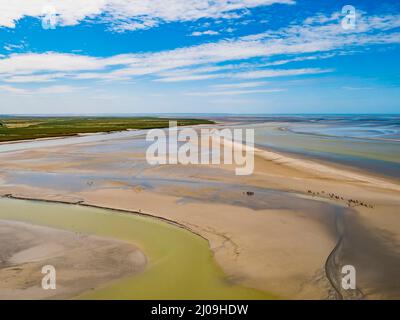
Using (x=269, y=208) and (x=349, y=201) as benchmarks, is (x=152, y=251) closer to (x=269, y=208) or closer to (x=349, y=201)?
(x=269, y=208)

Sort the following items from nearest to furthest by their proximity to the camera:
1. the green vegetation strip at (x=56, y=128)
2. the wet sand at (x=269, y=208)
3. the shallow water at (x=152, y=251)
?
the shallow water at (x=152, y=251)
the wet sand at (x=269, y=208)
the green vegetation strip at (x=56, y=128)

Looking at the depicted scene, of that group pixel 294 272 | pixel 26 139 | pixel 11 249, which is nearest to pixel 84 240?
pixel 11 249

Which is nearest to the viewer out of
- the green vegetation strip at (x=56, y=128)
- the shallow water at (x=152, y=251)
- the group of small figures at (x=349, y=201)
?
the shallow water at (x=152, y=251)

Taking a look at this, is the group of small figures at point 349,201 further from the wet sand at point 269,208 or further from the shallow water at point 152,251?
the shallow water at point 152,251

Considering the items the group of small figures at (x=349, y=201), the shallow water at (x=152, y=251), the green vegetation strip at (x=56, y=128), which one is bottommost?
the shallow water at (x=152, y=251)

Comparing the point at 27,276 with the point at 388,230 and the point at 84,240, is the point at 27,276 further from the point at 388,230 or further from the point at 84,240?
the point at 388,230

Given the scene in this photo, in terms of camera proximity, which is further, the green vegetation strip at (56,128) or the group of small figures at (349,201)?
the green vegetation strip at (56,128)

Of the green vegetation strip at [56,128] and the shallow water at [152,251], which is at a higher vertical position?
the green vegetation strip at [56,128]

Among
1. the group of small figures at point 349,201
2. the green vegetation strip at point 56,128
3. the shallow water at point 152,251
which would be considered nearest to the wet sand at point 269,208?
the group of small figures at point 349,201
